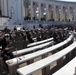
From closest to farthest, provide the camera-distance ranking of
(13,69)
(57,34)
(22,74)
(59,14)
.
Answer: (22,74) → (13,69) → (57,34) → (59,14)

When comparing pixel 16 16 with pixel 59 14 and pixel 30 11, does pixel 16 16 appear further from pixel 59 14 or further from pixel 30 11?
pixel 59 14

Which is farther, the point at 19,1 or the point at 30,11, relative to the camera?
the point at 30,11

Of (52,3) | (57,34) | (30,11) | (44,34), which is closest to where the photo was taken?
(57,34)

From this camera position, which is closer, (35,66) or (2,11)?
(35,66)

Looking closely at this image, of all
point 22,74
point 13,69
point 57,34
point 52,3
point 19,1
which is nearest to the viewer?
point 22,74

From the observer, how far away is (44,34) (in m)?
19.9

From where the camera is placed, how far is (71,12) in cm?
7881

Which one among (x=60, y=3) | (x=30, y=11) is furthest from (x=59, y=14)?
(x=30, y=11)

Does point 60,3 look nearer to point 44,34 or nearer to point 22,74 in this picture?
point 44,34

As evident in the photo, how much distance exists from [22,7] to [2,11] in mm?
6550

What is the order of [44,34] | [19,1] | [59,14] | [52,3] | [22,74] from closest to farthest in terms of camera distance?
[22,74], [44,34], [19,1], [52,3], [59,14]

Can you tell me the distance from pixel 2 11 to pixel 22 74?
46800mm

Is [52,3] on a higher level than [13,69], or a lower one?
higher

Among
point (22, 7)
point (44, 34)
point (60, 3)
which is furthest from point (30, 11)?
point (44, 34)
